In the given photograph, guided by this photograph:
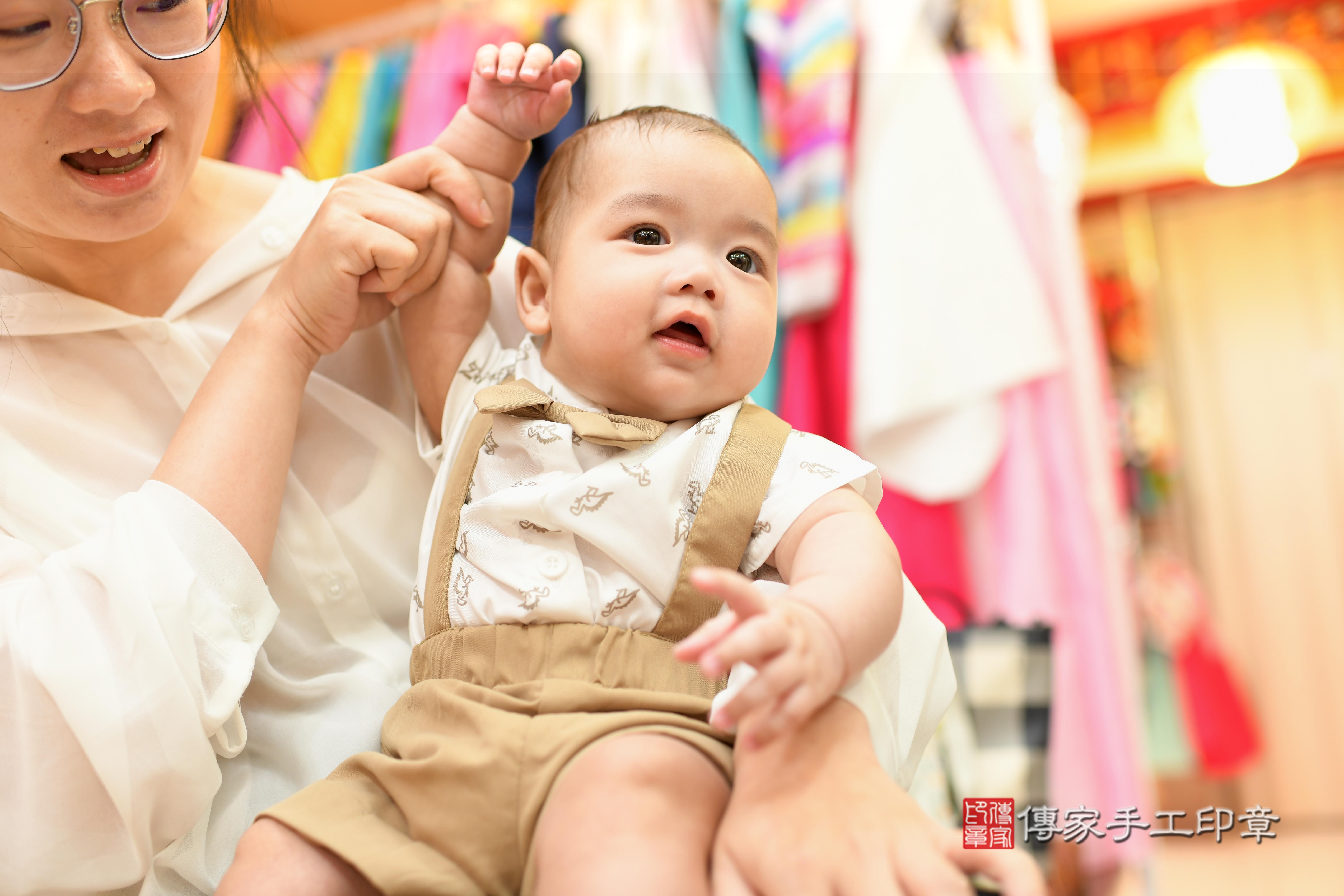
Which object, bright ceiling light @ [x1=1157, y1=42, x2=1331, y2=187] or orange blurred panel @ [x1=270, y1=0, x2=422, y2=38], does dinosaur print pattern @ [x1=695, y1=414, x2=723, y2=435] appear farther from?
bright ceiling light @ [x1=1157, y1=42, x2=1331, y2=187]

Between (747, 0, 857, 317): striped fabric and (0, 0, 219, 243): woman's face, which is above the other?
(747, 0, 857, 317): striped fabric

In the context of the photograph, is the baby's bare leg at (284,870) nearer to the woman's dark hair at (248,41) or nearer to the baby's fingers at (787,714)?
the baby's fingers at (787,714)

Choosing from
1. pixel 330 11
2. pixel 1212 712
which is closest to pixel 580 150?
pixel 330 11

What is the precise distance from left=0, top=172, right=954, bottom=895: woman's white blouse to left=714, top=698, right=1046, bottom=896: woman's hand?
0.06 meters

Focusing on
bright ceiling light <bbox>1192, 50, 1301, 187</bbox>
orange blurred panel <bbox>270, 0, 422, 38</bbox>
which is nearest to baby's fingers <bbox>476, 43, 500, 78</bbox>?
orange blurred panel <bbox>270, 0, 422, 38</bbox>

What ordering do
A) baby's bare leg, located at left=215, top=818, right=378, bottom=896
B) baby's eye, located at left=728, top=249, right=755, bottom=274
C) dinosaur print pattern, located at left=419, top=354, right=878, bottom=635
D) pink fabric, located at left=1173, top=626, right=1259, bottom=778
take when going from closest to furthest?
baby's bare leg, located at left=215, top=818, right=378, bottom=896 < dinosaur print pattern, located at left=419, top=354, right=878, bottom=635 < baby's eye, located at left=728, top=249, right=755, bottom=274 < pink fabric, located at left=1173, top=626, right=1259, bottom=778

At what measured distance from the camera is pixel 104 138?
0.72m

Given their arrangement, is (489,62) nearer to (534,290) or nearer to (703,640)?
(534,290)

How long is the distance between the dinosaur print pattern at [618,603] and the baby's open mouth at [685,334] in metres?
0.19

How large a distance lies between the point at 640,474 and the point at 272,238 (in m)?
0.48

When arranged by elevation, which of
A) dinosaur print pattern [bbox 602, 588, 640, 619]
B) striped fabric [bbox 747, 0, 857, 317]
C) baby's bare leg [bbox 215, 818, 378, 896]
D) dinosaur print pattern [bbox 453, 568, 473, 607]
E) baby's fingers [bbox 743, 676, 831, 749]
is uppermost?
striped fabric [bbox 747, 0, 857, 317]

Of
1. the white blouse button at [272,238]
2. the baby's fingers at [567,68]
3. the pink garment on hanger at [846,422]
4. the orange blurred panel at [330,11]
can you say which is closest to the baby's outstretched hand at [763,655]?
the baby's fingers at [567,68]

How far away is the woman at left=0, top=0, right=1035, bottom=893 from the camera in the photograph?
0.62 m

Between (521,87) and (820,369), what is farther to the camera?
(820,369)
